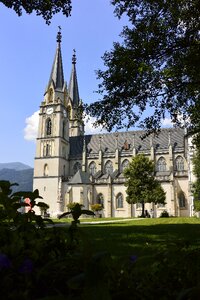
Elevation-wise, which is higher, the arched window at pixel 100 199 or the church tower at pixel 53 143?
the church tower at pixel 53 143

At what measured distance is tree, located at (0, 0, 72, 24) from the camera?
9.52 m

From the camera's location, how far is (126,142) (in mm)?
75562

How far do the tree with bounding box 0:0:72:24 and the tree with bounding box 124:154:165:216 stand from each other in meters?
41.3

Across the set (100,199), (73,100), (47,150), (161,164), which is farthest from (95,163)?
(73,100)

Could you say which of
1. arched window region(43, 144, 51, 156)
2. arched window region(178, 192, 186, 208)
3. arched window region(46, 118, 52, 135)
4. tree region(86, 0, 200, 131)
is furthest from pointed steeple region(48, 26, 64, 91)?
tree region(86, 0, 200, 131)

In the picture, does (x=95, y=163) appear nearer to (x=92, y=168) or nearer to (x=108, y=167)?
(x=92, y=168)

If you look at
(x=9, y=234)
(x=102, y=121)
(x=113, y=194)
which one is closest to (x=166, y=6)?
(x=102, y=121)

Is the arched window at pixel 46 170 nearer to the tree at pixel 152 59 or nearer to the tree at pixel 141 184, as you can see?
the tree at pixel 141 184

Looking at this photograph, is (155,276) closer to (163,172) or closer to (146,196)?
(146,196)

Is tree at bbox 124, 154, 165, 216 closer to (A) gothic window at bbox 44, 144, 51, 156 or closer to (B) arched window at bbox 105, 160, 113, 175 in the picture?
(B) arched window at bbox 105, 160, 113, 175

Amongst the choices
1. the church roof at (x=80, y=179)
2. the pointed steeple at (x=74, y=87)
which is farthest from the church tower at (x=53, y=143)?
the pointed steeple at (x=74, y=87)

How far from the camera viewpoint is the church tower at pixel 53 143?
6738cm

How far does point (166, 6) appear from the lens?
40.4 ft

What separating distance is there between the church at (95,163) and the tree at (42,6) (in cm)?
5415
